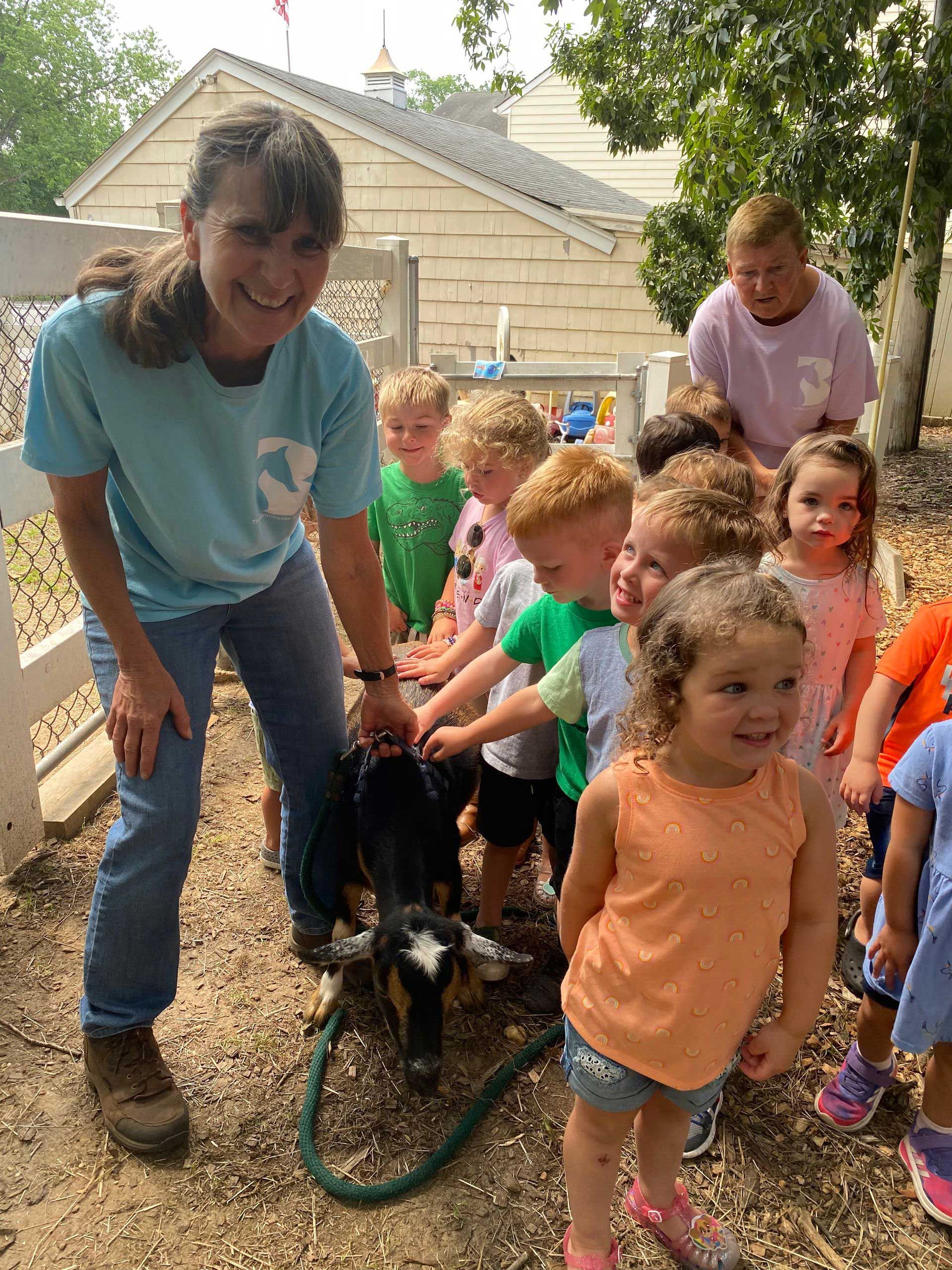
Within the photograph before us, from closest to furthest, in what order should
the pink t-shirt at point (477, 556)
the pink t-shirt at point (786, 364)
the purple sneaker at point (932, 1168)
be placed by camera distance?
the purple sneaker at point (932, 1168), the pink t-shirt at point (477, 556), the pink t-shirt at point (786, 364)

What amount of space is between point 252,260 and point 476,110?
38.7 meters

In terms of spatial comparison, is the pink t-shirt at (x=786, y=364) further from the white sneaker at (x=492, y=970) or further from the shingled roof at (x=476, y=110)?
the shingled roof at (x=476, y=110)

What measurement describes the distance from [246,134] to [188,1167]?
2.31m

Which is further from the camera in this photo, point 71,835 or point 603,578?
point 71,835

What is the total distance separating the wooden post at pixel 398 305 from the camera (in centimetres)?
701

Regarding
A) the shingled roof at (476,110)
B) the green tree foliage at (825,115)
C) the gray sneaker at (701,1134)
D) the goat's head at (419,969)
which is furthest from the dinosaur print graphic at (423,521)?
the shingled roof at (476,110)

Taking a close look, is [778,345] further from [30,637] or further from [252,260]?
[30,637]

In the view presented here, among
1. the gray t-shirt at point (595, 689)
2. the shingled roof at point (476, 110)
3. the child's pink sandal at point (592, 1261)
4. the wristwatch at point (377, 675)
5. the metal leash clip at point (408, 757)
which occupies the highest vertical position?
the shingled roof at point (476, 110)

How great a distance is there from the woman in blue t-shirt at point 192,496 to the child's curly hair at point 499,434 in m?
0.76

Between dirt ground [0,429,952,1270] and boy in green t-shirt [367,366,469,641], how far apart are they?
60.8 inches

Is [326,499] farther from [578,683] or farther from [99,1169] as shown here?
[99,1169]

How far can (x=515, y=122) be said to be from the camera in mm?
24297

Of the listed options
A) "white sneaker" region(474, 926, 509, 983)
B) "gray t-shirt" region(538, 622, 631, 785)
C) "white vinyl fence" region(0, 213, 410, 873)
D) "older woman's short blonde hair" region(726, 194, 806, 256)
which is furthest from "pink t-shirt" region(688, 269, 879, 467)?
"white sneaker" region(474, 926, 509, 983)

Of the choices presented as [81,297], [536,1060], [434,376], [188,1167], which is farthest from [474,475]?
[188,1167]
